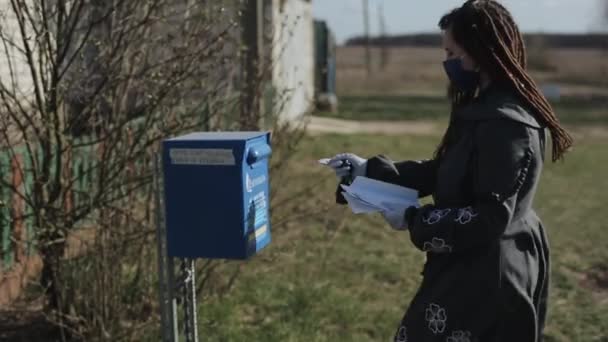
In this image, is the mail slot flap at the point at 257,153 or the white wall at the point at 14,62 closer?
the mail slot flap at the point at 257,153

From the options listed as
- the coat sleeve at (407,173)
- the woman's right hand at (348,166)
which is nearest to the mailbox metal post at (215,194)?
the woman's right hand at (348,166)

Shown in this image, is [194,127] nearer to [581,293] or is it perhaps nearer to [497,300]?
[497,300]

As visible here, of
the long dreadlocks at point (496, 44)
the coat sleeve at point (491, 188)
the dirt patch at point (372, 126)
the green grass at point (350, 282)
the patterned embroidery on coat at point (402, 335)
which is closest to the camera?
the coat sleeve at point (491, 188)

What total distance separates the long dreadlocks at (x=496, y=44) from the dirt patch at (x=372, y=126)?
12.4 meters

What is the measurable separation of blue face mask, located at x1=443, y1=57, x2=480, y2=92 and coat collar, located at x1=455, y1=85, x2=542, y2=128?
0.16 feet

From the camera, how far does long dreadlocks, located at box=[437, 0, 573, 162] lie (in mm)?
2396

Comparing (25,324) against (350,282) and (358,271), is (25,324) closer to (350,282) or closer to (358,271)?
(350,282)

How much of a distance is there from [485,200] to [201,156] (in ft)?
3.43

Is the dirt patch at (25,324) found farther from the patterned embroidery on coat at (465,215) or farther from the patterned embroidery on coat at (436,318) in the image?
the patterned embroidery on coat at (465,215)

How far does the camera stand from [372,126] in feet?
59.0

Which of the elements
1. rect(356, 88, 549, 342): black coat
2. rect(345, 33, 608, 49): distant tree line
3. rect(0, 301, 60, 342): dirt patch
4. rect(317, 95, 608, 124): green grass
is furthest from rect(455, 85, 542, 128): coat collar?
rect(345, 33, 608, 49): distant tree line

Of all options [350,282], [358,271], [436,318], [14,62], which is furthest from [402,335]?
[358,271]

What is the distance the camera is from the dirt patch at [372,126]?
52.7 ft

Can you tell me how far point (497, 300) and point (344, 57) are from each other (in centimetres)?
5909
